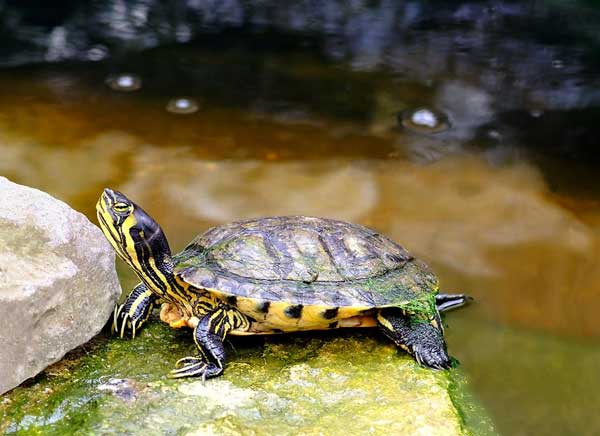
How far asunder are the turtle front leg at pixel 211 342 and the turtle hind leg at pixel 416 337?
62 centimetres

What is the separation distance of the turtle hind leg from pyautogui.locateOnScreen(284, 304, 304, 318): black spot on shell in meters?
0.41

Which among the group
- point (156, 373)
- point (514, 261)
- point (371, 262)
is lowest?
point (514, 261)

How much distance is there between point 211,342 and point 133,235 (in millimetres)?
544

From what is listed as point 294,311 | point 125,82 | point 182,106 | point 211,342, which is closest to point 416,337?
point 294,311

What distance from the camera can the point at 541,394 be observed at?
3.12m

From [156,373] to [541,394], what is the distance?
69.4 inches

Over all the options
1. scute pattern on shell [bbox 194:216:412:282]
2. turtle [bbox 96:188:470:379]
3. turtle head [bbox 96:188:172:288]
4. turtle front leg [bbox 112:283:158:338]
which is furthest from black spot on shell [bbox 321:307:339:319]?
turtle front leg [bbox 112:283:158:338]

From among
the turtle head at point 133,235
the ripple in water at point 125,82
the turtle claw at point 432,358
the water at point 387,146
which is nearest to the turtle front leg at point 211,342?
the turtle head at point 133,235

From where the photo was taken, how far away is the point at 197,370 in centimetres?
265

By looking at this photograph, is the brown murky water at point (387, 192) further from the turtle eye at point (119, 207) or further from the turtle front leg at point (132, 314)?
the turtle eye at point (119, 207)

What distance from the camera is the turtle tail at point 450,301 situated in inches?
145

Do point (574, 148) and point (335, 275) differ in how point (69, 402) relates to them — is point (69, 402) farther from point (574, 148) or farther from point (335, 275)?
point (574, 148)

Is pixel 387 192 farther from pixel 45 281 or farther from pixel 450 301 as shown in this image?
pixel 45 281

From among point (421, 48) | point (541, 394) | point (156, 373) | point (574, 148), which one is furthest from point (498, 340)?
point (421, 48)
